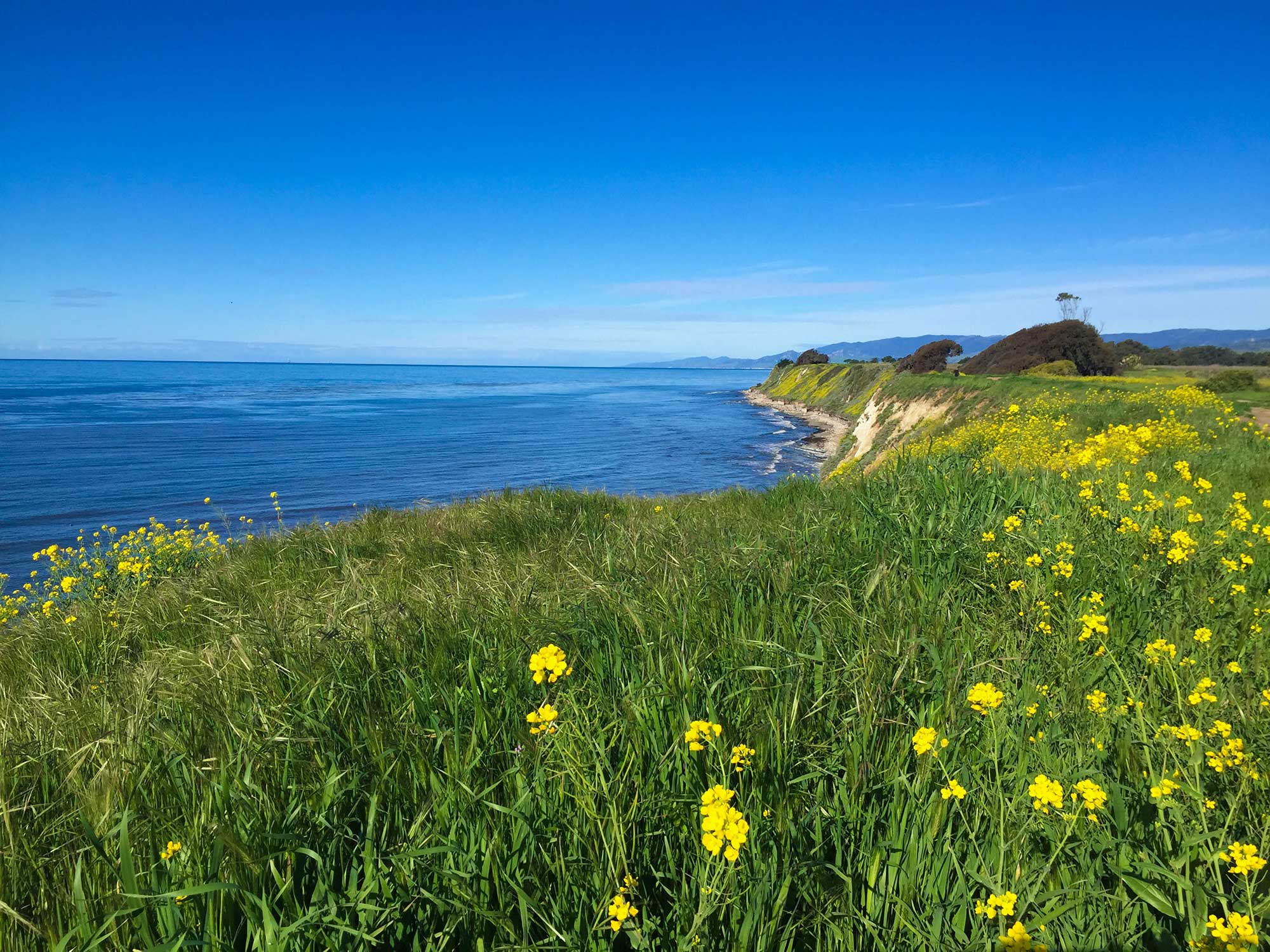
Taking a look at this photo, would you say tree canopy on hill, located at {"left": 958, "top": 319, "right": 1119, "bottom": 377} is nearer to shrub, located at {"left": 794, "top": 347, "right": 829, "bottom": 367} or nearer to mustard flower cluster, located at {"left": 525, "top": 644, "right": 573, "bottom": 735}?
mustard flower cluster, located at {"left": 525, "top": 644, "right": 573, "bottom": 735}

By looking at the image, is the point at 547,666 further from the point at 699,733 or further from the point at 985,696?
the point at 985,696

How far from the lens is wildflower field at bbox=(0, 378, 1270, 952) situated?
193cm

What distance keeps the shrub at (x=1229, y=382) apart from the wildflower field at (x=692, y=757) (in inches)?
779

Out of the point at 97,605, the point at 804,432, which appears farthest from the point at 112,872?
the point at 804,432

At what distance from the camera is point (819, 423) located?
62.1 meters

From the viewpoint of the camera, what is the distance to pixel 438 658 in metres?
3.44

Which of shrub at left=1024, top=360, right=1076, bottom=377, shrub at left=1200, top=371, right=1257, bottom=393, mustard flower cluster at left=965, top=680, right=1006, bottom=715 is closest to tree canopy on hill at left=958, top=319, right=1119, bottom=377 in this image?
shrub at left=1024, top=360, right=1076, bottom=377

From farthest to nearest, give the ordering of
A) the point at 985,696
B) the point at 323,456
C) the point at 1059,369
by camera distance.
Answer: the point at 323,456 → the point at 1059,369 → the point at 985,696

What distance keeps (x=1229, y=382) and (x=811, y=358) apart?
8039 cm

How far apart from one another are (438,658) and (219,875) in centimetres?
153

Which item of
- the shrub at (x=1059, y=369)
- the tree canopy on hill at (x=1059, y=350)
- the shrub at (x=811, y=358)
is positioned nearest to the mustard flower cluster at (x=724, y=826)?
the shrub at (x=1059, y=369)

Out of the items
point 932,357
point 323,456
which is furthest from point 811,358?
point 323,456

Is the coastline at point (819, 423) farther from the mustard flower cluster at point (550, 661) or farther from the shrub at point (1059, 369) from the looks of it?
the mustard flower cluster at point (550, 661)

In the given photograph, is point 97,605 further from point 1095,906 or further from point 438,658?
point 1095,906
